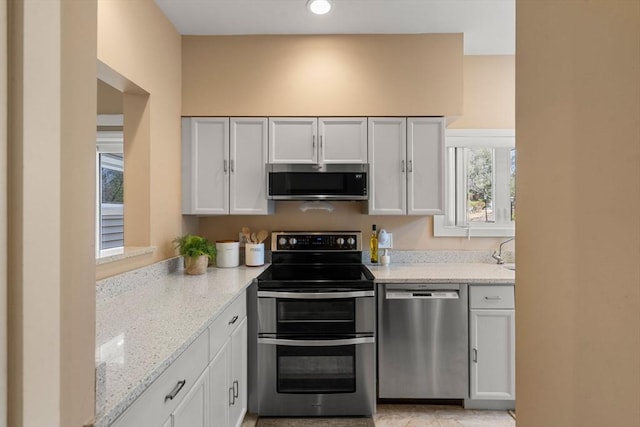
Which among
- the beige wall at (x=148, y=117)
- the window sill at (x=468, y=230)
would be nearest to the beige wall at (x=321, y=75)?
the beige wall at (x=148, y=117)

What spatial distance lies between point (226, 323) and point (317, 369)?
32.4 inches

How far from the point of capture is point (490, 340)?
2.36 metres

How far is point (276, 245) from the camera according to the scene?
2.86m

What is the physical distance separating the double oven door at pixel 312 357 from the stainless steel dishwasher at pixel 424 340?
17 cm

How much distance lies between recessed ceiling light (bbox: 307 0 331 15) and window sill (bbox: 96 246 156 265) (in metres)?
1.88

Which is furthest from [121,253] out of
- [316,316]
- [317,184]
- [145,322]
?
[317,184]

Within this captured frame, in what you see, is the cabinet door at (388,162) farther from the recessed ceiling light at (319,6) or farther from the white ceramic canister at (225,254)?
the white ceramic canister at (225,254)

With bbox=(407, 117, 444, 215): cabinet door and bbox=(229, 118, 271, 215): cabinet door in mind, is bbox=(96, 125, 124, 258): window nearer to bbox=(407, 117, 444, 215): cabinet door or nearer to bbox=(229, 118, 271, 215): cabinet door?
bbox=(229, 118, 271, 215): cabinet door

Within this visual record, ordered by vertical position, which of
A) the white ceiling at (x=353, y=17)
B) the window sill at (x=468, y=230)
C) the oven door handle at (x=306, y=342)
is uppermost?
the white ceiling at (x=353, y=17)
